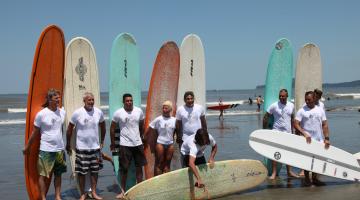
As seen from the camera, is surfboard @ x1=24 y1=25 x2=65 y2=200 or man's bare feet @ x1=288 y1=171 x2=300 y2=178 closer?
surfboard @ x1=24 y1=25 x2=65 y2=200

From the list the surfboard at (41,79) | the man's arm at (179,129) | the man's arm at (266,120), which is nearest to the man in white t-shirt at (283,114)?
the man's arm at (266,120)

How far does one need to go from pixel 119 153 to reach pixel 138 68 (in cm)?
158

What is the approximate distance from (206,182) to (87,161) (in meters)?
1.47

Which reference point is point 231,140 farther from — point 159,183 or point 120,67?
point 159,183

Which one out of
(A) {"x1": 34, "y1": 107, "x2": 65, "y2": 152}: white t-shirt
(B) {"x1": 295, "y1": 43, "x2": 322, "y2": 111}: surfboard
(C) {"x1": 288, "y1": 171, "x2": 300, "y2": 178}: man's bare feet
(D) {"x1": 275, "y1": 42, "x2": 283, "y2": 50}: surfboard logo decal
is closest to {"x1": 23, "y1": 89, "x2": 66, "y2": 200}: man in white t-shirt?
(A) {"x1": 34, "y1": 107, "x2": 65, "y2": 152}: white t-shirt

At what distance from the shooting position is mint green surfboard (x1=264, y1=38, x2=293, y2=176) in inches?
296

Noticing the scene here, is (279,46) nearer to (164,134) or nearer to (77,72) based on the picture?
(164,134)

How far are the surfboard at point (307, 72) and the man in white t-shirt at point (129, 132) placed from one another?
3.28 m

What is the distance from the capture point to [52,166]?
518 centimetres

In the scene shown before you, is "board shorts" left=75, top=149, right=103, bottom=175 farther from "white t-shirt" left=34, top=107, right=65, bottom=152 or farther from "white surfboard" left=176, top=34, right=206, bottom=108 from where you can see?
"white surfboard" left=176, top=34, right=206, bottom=108

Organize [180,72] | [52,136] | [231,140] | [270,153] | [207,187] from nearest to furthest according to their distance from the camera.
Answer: [52,136] < [207,187] < [270,153] < [180,72] < [231,140]

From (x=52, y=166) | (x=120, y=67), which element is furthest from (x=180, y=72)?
(x=52, y=166)

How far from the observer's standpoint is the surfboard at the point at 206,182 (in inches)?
204

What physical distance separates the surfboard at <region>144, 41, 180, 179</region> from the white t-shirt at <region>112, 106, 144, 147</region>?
33.4 inches
